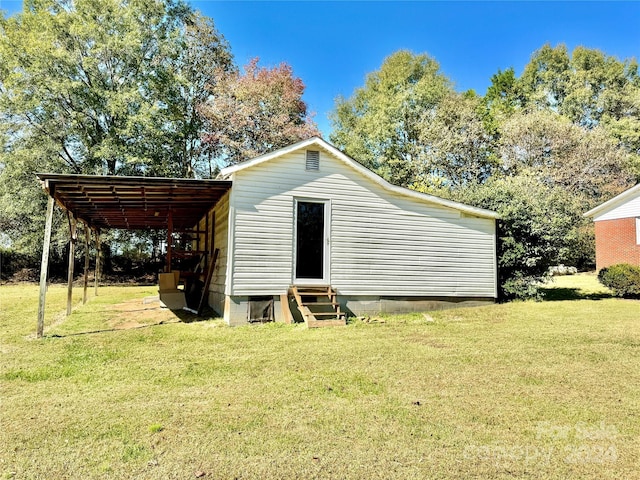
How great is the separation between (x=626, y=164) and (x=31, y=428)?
3037 centimetres

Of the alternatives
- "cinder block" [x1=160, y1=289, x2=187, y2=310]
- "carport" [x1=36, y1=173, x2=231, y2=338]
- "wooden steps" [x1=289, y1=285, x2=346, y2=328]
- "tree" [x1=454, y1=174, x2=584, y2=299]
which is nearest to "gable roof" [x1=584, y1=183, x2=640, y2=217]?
"tree" [x1=454, y1=174, x2=584, y2=299]

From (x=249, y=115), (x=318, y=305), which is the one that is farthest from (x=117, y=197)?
(x=249, y=115)

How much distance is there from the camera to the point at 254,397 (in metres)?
4.00

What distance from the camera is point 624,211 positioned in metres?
17.9

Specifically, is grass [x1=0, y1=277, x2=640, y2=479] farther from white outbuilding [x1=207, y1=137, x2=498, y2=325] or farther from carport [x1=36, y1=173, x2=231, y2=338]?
carport [x1=36, y1=173, x2=231, y2=338]

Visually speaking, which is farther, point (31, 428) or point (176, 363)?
point (176, 363)

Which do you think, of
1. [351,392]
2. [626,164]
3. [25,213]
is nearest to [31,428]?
[351,392]

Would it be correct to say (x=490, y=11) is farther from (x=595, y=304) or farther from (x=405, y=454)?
(x=405, y=454)

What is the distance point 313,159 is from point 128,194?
13.4 ft

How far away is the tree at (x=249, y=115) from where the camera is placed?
22016mm

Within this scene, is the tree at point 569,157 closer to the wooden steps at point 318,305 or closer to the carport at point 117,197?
the wooden steps at point 318,305

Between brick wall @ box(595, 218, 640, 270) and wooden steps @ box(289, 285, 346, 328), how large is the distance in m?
15.5

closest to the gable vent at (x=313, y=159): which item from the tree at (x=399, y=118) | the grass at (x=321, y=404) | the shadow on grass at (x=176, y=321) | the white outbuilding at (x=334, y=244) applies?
the white outbuilding at (x=334, y=244)

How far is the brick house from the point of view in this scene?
56.8 feet
